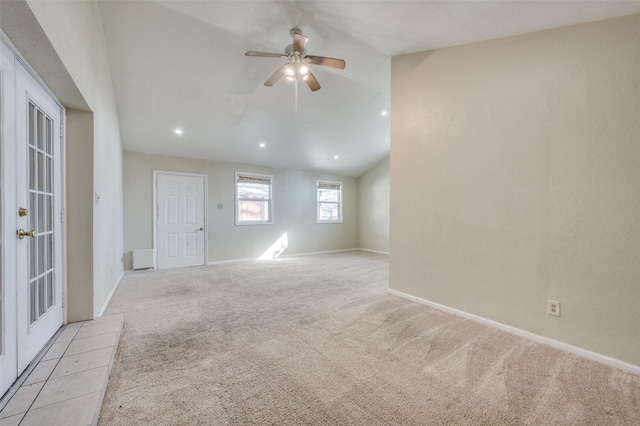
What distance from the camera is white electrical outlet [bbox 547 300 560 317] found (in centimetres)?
220

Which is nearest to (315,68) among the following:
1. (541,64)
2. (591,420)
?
(541,64)

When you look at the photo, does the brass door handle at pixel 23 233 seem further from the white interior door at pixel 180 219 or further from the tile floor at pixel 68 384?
the white interior door at pixel 180 219

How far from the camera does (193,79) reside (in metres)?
3.56

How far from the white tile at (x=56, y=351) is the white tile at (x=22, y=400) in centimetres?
32

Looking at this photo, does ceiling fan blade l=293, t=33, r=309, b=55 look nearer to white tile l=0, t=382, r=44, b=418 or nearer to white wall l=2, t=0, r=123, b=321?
white wall l=2, t=0, r=123, b=321

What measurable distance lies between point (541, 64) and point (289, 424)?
3.26 m

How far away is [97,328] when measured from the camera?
219 centimetres

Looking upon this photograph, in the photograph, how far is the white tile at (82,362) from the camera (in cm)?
162

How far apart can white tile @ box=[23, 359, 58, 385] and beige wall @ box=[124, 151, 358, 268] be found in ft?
12.3

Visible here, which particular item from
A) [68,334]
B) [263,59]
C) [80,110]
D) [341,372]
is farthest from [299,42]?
[68,334]

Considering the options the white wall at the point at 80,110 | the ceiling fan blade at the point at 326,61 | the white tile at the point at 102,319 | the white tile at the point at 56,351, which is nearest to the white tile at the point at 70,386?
the white tile at the point at 56,351

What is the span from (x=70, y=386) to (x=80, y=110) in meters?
2.11

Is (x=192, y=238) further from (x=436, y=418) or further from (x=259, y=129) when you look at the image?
(x=436, y=418)

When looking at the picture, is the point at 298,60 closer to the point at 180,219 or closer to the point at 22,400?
the point at 22,400
